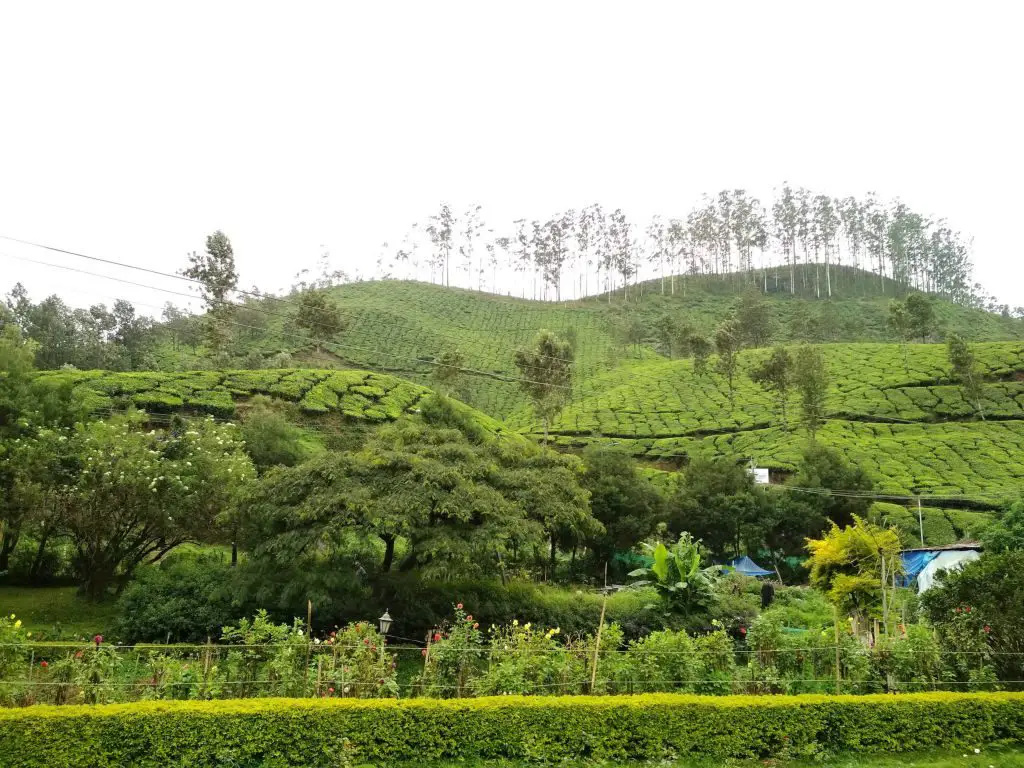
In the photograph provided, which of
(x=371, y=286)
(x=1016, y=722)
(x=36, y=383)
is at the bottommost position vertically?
(x=1016, y=722)

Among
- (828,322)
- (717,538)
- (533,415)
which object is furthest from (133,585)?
(828,322)

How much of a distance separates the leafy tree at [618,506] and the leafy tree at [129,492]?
12939 millimetres

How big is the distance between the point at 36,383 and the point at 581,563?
18.4 meters

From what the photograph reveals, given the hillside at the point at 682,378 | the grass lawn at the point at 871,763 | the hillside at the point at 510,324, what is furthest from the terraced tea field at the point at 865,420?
the grass lawn at the point at 871,763

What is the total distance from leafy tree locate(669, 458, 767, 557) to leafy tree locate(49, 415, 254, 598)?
55.7 feet

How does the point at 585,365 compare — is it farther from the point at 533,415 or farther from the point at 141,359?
the point at 141,359

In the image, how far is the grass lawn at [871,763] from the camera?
27.2ft

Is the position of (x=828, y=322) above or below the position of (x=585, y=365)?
above

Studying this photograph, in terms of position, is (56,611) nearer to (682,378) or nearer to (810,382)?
(810,382)

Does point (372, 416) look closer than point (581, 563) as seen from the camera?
No

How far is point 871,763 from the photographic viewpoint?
8680 millimetres

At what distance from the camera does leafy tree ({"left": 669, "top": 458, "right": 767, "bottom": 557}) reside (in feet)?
92.1

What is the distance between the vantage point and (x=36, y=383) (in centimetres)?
2039

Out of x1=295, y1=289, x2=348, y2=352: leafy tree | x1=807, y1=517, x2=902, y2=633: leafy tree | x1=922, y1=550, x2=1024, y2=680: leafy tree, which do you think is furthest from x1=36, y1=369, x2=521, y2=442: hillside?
x1=922, y1=550, x2=1024, y2=680: leafy tree
